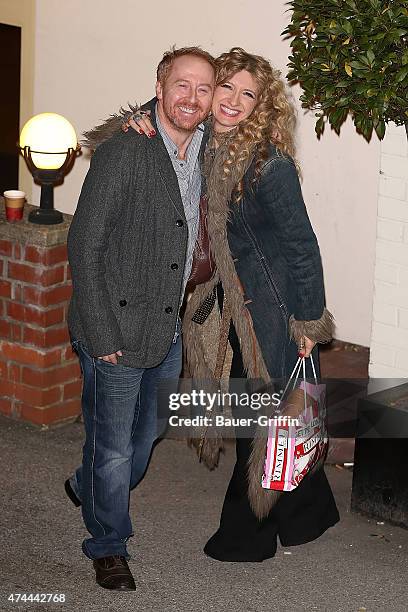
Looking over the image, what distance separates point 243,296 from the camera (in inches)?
201

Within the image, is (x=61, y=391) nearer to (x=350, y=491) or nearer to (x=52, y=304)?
(x=52, y=304)

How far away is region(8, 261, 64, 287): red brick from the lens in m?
6.54

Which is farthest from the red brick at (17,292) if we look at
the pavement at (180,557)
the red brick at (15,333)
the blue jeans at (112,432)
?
the blue jeans at (112,432)

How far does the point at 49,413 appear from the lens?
268 inches

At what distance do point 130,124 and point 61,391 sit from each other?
8.04 feet

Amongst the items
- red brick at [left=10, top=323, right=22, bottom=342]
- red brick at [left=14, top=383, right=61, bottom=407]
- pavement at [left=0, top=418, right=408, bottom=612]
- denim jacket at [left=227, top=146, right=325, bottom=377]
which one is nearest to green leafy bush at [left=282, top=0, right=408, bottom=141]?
denim jacket at [left=227, top=146, right=325, bottom=377]

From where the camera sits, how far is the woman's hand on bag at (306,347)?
16.7 ft

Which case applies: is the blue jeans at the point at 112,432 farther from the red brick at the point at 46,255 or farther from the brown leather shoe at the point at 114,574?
the red brick at the point at 46,255

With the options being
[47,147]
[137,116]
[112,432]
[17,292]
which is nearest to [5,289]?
[17,292]

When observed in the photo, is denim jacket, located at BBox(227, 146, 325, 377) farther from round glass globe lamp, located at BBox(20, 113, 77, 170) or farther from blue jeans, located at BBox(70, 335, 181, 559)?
round glass globe lamp, located at BBox(20, 113, 77, 170)

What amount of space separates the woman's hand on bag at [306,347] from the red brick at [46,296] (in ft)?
6.29

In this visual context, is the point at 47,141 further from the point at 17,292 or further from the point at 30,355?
the point at 30,355

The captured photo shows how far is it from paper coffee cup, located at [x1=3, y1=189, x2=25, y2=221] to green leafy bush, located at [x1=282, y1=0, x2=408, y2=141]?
213cm

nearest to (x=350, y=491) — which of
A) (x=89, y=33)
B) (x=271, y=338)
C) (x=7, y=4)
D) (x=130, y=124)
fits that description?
(x=271, y=338)
